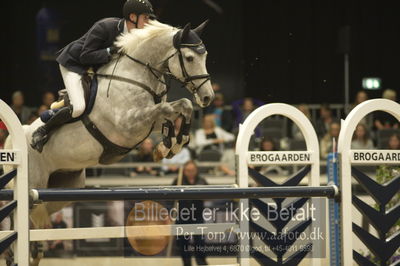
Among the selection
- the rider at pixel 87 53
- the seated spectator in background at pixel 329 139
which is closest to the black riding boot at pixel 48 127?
the rider at pixel 87 53

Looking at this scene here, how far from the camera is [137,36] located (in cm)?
437

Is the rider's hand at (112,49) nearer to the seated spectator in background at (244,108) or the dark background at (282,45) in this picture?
the seated spectator in background at (244,108)

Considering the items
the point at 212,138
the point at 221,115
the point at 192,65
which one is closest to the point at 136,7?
the point at 192,65

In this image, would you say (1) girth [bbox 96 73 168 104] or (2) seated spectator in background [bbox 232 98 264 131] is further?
(2) seated spectator in background [bbox 232 98 264 131]

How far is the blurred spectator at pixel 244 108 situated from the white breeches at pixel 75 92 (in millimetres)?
2826

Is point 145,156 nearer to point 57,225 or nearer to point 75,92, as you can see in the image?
point 57,225

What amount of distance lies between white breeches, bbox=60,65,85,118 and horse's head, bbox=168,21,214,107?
0.55 meters

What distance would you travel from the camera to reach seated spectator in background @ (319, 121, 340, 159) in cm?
686

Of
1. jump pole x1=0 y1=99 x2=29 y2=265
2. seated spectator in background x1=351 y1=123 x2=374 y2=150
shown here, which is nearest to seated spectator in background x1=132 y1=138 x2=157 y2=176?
seated spectator in background x1=351 y1=123 x2=374 y2=150

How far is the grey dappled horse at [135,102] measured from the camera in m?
4.21

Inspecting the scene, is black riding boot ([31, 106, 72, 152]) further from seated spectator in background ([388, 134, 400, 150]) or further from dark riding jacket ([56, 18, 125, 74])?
seated spectator in background ([388, 134, 400, 150])

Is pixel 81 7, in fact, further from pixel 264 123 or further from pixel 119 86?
pixel 119 86

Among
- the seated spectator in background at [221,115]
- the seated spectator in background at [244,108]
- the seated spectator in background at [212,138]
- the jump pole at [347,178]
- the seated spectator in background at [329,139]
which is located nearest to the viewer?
the jump pole at [347,178]

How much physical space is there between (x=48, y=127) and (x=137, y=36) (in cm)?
77
